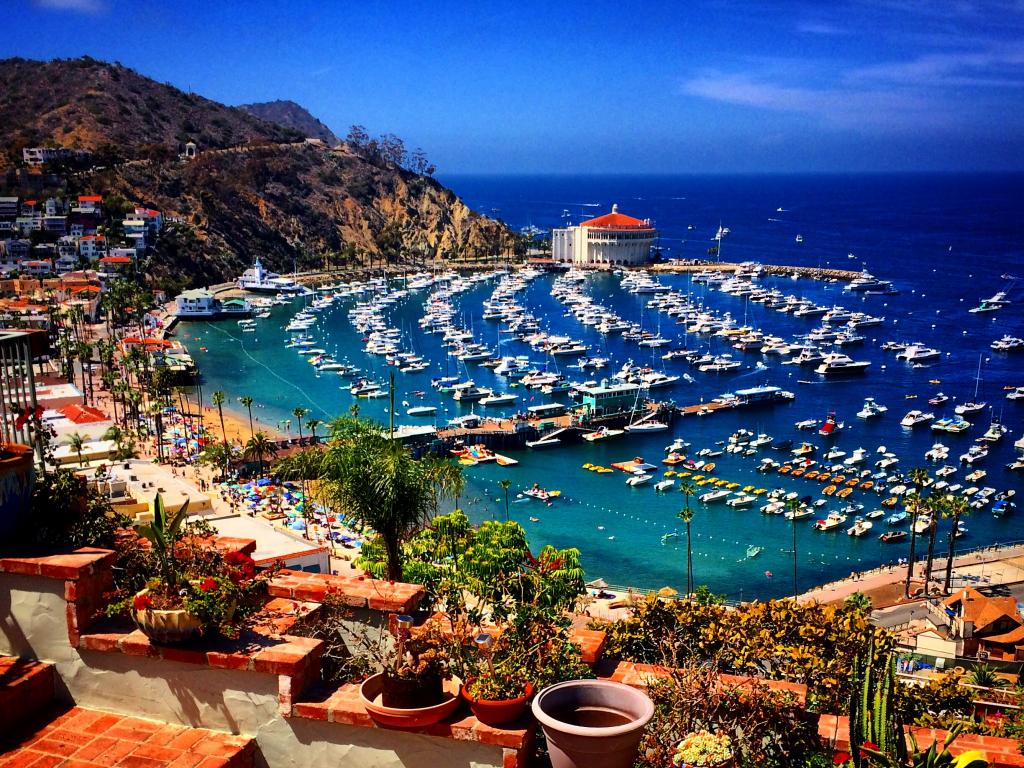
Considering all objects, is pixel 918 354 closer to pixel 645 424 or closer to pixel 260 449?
pixel 645 424

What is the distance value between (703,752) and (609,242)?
11813 centimetres

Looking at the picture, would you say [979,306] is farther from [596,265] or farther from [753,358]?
[596,265]

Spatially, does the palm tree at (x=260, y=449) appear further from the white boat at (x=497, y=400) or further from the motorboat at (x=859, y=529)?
the motorboat at (x=859, y=529)

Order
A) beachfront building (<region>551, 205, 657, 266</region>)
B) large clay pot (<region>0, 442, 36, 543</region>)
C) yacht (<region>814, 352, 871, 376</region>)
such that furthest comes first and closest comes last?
1. beachfront building (<region>551, 205, 657, 266</region>)
2. yacht (<region>814, 352, 871, 376</region>)
3. large clay pot (<region>0, 442, 36, 543</region>)

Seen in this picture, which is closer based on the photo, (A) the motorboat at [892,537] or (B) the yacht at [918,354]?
(A) the motorboat at [892,537]

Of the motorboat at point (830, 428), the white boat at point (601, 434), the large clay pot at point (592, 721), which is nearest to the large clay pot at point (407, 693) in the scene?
the large clay pot at point (592, 721)

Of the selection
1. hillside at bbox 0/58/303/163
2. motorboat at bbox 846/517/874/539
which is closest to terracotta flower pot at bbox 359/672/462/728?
motorboat at bbox 846/517/874/539

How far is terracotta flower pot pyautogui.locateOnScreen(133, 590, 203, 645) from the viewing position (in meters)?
3.98

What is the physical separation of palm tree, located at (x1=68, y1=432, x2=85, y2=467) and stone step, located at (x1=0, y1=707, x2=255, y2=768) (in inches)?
1212

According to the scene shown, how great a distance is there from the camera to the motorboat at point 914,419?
4881cm

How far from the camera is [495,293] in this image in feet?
304

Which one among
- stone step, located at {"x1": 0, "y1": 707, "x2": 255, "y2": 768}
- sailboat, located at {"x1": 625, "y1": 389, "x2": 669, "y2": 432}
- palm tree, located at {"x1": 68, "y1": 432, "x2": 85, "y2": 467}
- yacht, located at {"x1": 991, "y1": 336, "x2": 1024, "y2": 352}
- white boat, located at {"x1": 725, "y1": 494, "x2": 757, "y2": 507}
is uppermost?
stone step, located at {"x1": 0, "y1": 707, "x2": 255, "y2": 768}

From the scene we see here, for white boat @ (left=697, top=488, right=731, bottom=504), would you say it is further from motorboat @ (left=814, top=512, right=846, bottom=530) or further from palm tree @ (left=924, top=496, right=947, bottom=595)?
palm tree @ (left=924, top=496, right=947, bottom=595)

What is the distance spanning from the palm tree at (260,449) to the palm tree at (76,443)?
23.3ft
